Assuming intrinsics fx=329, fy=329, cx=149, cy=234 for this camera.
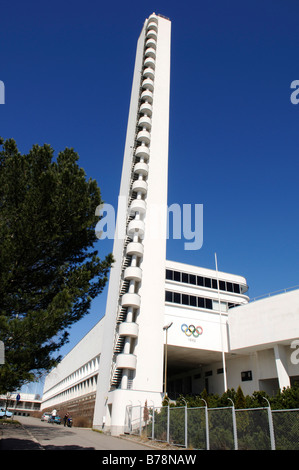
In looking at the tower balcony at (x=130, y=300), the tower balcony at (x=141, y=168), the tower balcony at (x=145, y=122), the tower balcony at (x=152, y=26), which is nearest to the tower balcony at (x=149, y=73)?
the tower balcony at (x=145, y=122)

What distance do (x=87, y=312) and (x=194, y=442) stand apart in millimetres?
7327

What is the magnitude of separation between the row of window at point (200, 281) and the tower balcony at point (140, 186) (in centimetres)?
962

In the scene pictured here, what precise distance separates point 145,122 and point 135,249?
1644cm

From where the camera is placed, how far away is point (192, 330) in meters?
34.4

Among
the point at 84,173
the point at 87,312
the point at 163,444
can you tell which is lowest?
the point at 163,444

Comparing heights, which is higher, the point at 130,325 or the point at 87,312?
the point at 130,325

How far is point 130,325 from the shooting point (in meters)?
28.6

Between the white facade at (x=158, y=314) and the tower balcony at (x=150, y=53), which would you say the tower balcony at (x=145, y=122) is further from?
the tower balcony at (x=150, y=53)

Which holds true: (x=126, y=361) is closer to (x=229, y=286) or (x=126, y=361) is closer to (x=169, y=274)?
(x=169, y=274)

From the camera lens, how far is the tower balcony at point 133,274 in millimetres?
30844

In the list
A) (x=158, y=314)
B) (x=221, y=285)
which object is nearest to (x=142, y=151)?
(x=158, y=314)
